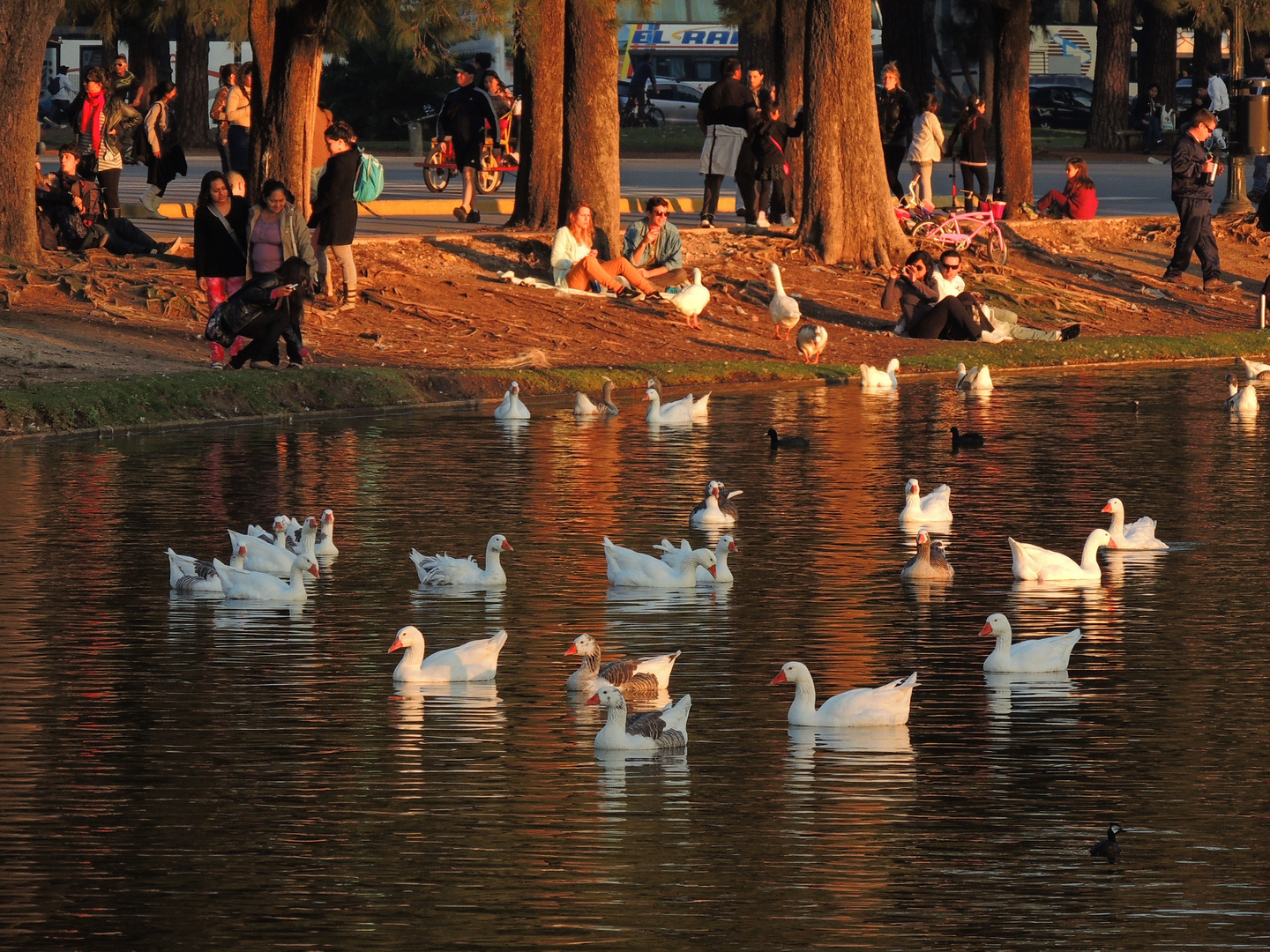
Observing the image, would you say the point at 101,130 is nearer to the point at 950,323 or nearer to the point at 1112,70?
the point at 950,323

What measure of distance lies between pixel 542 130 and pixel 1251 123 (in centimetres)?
1017

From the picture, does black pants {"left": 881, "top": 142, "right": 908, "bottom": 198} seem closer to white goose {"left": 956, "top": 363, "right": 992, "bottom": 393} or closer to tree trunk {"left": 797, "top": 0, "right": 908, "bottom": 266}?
tree trunk {"left": 797, "top": 0, "right": 908, "bottom": 266}

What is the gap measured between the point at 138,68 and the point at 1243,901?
49087mm

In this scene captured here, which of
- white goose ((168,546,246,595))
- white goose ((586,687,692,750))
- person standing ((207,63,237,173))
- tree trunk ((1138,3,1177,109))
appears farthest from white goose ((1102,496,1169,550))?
tree trunk ((1138,3,1177,109))

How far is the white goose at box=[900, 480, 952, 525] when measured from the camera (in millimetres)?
15211

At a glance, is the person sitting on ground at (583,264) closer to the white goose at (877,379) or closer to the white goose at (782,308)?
the white goose at (782,308)

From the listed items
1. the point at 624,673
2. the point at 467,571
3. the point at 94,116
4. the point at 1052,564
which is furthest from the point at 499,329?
the point at 624,673

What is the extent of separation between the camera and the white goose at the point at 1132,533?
567 inches

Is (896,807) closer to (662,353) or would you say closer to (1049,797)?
(1049,797)

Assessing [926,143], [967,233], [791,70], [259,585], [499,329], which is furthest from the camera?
→ [791,70]

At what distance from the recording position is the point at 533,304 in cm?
2683

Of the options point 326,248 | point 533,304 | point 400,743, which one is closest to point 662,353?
point 533,304

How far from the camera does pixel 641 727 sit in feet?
30.9

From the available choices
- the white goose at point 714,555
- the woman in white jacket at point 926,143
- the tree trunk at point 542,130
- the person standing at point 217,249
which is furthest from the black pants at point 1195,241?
the white goose at point 714,555
